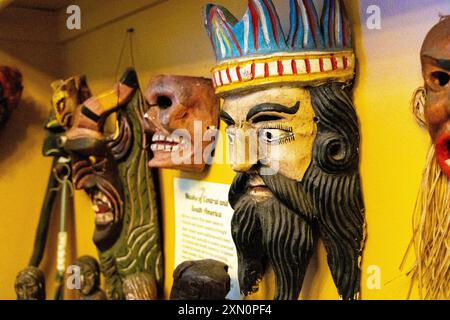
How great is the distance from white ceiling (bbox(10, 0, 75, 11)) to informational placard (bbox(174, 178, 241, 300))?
70 centimetres

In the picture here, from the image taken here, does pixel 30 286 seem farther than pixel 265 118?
Yes

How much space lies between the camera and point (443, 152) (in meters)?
0.73

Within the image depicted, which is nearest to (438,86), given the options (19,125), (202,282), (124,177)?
(202,282)

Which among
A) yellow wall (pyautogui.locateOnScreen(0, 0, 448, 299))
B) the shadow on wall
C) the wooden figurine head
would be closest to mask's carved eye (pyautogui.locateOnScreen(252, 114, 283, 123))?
yellow wall (pyautogui.locateOnScreen(0, 0, 448, 299))

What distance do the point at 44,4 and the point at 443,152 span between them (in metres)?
1.29

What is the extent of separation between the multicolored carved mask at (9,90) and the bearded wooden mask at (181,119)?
59cm

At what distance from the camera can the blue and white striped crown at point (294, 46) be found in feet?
2.78

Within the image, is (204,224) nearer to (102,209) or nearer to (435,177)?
(102,209)

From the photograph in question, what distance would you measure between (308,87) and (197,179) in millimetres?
412

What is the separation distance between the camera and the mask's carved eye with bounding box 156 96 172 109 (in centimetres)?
111

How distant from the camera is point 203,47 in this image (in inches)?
45.5

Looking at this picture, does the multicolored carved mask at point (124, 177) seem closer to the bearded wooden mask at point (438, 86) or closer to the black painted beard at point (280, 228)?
the black painted beard at point (280, 228)

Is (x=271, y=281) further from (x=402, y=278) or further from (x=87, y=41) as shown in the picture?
Answer: (x=87, y=41)
